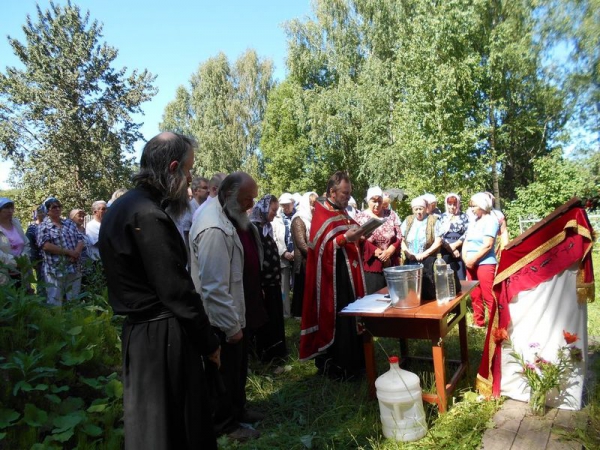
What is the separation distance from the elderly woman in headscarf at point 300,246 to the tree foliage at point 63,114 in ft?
59.8

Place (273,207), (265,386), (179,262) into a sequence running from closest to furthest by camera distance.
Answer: (179,262)
(265,386)
(273,207)

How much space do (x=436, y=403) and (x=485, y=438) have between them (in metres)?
0.44

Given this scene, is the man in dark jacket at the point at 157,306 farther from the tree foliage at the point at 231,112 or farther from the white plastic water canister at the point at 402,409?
the tree foliage at the point at 231,112

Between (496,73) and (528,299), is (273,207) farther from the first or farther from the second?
→ (496,73)

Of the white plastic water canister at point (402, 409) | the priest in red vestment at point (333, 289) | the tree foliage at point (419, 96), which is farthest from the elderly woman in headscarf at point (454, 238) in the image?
the tree foliage at point (419, 96)

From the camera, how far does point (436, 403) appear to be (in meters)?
3.46

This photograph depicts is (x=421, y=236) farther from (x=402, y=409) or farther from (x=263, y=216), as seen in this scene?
(x=402, y=409)

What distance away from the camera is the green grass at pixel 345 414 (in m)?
3.12

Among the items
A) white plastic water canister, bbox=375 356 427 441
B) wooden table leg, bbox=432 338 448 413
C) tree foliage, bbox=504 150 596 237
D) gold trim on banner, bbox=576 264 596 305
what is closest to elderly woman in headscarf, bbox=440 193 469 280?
gold trim on banner, bbox=576 264 596 305

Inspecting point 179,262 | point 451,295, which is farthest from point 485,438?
point 179,262

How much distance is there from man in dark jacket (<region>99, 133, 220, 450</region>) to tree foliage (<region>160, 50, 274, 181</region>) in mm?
32080

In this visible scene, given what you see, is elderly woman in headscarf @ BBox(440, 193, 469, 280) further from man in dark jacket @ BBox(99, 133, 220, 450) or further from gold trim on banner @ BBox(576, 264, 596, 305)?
man in dark jacket @ BBox(99, 133, 220, 450)

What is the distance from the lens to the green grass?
3.12m

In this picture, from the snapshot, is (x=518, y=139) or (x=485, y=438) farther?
(x=518, y=139)
